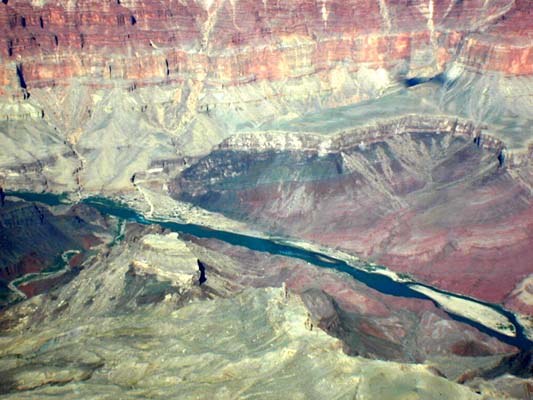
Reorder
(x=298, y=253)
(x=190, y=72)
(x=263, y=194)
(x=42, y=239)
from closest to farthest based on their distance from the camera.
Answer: (x=42, y=239)
(x=298, y=253)
(x=263, y=194)
(x=190, y=72)

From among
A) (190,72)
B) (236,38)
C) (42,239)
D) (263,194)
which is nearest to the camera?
(42,239)

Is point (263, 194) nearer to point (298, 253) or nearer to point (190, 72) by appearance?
point (298, 253)

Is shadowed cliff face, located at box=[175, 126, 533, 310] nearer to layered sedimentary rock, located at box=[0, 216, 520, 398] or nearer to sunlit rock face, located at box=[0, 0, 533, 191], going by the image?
sunlit rock face, located at box=[0, 0, 533, 191]

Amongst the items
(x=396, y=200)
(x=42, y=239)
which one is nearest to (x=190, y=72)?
(x=396, y=200)

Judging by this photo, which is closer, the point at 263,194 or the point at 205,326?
the point at 205,326

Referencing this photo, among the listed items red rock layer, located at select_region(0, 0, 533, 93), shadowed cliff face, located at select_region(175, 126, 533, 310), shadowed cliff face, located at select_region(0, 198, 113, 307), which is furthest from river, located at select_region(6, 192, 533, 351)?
red rock layer, located at select_region(0, 0, 533, 93)

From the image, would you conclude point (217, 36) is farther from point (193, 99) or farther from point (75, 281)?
point (75, 281)
